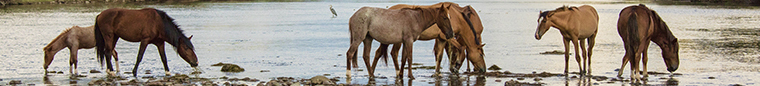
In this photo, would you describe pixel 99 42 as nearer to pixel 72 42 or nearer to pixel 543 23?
pixel 72 42

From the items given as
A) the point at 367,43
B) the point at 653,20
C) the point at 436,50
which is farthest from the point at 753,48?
the point at 367,43

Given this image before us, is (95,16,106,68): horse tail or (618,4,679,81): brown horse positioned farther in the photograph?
(95,16,106,68): horse tail

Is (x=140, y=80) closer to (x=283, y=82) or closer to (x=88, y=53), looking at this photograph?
(x=283, y=82)

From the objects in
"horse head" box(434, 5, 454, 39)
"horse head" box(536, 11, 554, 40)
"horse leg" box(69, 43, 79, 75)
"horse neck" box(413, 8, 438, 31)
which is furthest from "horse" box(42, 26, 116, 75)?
"horse head" box(536, 11, 554, 40)

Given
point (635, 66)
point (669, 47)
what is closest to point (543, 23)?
point (635, 66)

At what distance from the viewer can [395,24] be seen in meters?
9.89

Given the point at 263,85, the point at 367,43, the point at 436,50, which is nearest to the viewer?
the point at 263,85

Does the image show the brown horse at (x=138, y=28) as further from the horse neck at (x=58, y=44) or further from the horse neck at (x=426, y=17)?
the horse neck at (x=426, y=17)

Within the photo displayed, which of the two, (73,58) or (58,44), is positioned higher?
(58,44)

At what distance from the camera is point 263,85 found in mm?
9516

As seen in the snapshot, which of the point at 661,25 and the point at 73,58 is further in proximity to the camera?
the point at 73,58

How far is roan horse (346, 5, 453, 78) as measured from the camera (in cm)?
990

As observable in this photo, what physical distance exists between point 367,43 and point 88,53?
6.07m

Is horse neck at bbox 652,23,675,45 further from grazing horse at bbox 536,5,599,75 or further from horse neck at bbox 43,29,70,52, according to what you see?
horse neck at bbox 43,29,70,52
